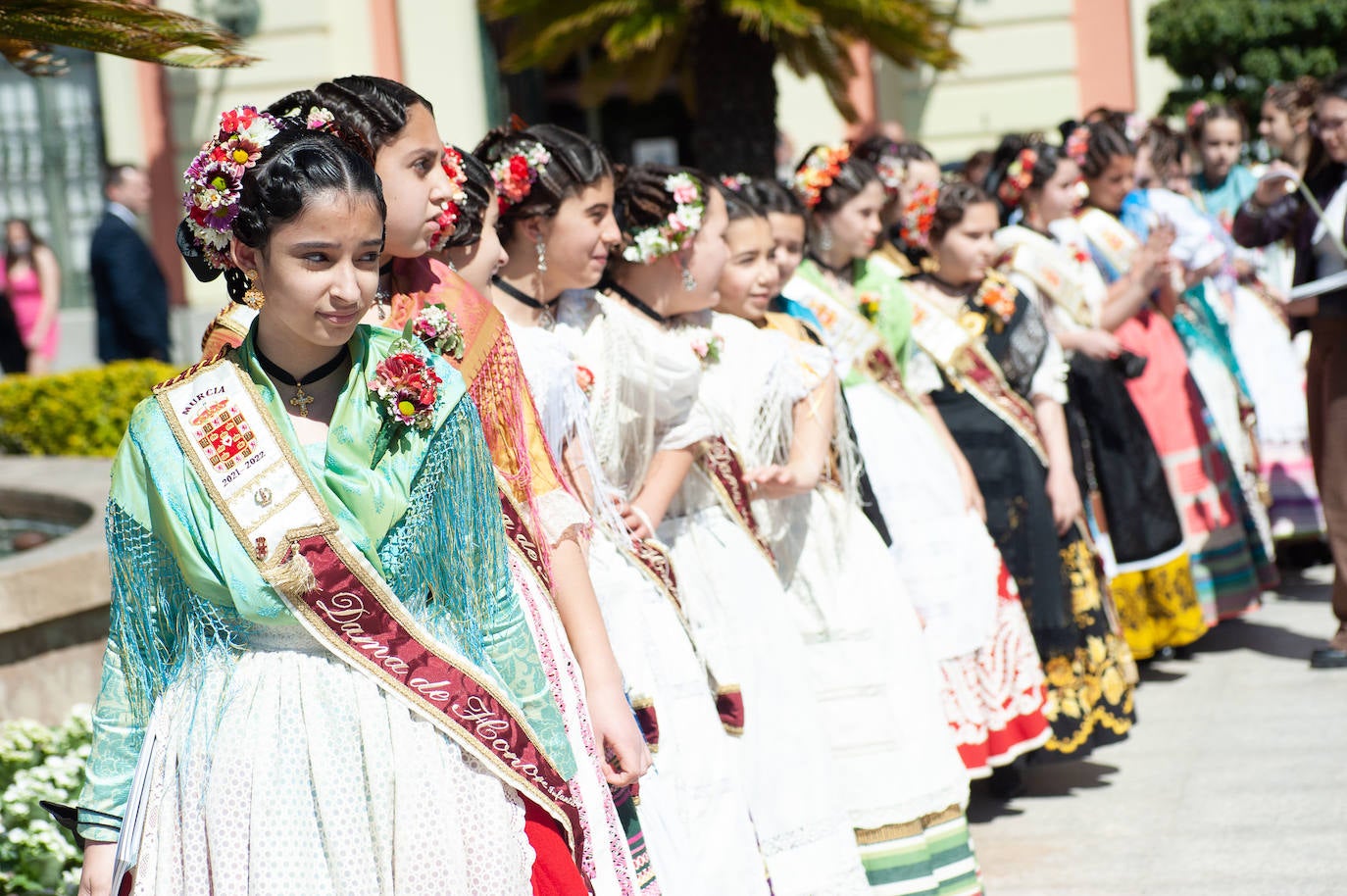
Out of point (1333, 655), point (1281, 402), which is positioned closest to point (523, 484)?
point (1333, 655)

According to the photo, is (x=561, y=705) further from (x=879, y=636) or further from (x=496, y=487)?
(x=879, y=636)

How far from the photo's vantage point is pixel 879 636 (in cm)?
406

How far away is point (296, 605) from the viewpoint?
2.17 m

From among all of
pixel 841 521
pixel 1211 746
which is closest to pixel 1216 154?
pixel 1211 746

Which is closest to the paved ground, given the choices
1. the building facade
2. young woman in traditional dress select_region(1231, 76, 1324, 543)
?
young woman in traditional dress select_region(1231, 76, 1324, 543)

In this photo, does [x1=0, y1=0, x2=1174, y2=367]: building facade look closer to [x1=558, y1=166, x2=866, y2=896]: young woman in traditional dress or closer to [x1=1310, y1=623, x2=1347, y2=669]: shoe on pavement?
[x1=1310, y1=623, x2=1347, y2=669]: shoe on pavement

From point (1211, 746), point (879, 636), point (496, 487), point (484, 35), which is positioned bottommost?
point (1211, 746)

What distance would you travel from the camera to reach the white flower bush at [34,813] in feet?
12.0

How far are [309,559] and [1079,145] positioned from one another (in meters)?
4.75

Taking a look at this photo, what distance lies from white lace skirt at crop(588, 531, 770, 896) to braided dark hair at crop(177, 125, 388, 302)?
1.12 m

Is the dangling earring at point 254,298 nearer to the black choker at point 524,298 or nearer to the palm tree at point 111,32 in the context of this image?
the black choker at point 524,298

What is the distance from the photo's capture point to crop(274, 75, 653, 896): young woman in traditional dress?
2.59m

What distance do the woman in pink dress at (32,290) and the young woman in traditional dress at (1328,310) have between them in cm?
898

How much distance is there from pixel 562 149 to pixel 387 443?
1.22m
